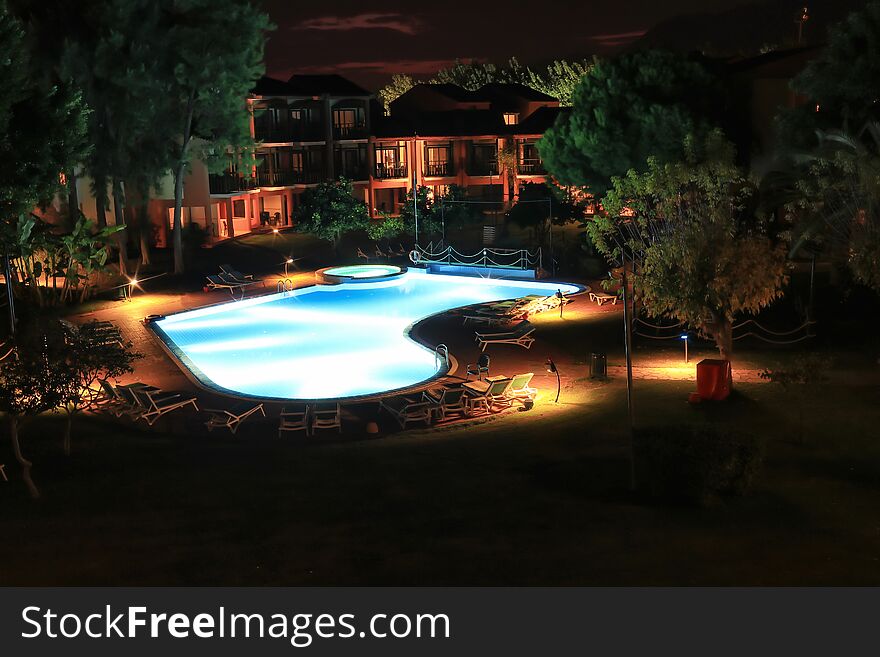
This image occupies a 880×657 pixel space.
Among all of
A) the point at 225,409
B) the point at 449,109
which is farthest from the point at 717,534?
the point at 449,109

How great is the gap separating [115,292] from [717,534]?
91.6 feet

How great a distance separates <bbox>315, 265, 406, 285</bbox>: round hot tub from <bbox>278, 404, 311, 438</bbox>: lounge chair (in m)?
19.1

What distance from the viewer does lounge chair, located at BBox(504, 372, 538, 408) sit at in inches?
723

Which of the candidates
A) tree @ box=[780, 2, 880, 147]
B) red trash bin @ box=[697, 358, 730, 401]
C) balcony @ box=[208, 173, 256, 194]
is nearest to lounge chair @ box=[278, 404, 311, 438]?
red trash bin @ box=[697, 358, 730, 401]

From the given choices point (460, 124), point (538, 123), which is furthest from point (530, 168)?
point (460, 124)

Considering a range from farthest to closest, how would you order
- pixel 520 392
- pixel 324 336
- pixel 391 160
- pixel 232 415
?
pixel 391 160, pixel 324 336, pixel 520 392, pixel 232 415

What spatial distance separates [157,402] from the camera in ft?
61.7

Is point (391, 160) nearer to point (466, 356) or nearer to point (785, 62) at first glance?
point (785, 62)

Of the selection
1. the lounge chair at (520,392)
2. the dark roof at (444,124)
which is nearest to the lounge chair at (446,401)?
the lounge chair at (520,392)

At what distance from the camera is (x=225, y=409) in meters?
18.7

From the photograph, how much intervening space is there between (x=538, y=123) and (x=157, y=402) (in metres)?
46.7

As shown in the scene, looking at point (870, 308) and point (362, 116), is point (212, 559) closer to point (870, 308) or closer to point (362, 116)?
point (870, 308)

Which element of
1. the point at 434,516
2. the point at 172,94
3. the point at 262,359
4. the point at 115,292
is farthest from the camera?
the point at 172,94

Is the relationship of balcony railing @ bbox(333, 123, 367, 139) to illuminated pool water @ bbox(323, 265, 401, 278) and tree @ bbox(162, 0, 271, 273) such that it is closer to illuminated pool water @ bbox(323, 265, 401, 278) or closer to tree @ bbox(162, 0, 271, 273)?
tree @ bbox(162, 0, 271, 273)
